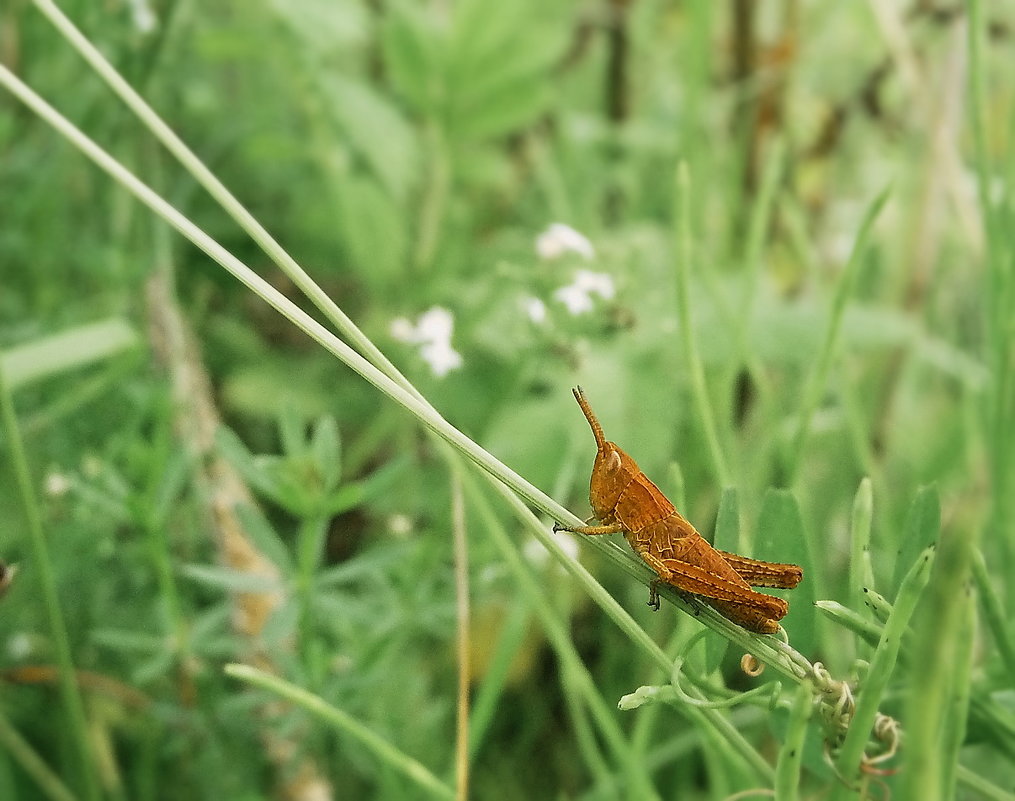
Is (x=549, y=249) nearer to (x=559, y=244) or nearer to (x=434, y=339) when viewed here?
(x=559, y=244)

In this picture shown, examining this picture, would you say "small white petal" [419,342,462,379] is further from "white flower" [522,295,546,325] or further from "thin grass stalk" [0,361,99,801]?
"thin grass stalk" [0,361,99,801]

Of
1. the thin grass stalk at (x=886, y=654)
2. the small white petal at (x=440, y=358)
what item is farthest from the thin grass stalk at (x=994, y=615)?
the small white petal at (x=440, y=358)

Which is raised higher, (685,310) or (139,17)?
(139,17)

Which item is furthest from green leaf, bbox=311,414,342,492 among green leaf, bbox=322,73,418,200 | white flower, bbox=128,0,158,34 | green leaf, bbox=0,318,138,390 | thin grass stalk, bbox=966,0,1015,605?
green leaf, bbox=322,73,418,200

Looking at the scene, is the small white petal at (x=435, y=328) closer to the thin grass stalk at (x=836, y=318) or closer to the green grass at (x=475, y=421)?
the green grass at (x=475, y=421)

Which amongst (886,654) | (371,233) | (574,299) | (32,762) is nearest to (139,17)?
(371,233)
